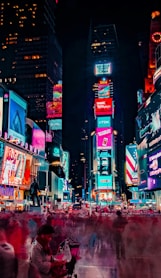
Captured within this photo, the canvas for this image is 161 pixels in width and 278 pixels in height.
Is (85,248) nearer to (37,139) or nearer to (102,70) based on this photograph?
(37,139)

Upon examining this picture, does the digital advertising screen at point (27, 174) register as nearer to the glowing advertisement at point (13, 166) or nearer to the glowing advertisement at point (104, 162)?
the glowing advertisement at point (13, 166)

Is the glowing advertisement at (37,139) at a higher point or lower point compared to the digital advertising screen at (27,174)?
higher

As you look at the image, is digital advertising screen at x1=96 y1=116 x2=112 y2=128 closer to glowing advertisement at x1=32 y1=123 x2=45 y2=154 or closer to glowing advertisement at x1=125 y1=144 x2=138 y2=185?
glowing advertisement at x1=125 y1=144 x2=138 y2=185

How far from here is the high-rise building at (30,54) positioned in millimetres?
181000

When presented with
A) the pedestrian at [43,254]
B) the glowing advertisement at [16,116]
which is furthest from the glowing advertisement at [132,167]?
the pedestrian at [43,254]

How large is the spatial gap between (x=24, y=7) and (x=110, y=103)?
86.6m

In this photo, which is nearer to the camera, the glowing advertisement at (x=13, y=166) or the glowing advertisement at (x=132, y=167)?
the glowing advertisement at (x=13, y=166)

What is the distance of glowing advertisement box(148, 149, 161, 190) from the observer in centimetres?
8196

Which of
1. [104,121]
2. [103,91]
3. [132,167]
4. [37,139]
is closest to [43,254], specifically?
[37,139]

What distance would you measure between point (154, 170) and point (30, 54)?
11771 cm

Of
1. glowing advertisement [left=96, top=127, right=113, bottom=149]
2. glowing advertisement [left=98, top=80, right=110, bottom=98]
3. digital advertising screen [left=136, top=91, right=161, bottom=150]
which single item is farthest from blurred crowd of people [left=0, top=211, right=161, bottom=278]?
glowing advertisement [left=98, top=80, right=110, bottom=98]

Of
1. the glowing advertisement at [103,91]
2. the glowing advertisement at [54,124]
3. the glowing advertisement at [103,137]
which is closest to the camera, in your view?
the glowing advertisement at [103,137]

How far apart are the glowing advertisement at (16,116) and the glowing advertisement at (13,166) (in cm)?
614

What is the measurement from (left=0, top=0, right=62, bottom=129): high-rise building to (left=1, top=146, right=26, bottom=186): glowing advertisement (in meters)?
110
